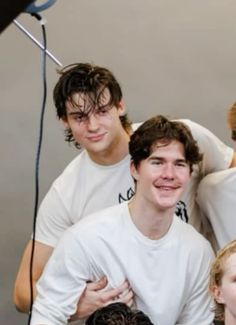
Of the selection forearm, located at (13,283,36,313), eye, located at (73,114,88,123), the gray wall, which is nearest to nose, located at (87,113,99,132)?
eye, located at (73,114,88,123)

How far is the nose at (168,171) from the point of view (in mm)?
1401

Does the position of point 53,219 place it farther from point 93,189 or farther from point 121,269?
point 121,269

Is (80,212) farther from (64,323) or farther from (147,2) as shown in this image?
(147,2)

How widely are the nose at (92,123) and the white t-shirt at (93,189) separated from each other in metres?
0.14

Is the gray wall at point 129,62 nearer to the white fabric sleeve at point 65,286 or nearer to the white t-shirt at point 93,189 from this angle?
the white t-shirt at point 93,189

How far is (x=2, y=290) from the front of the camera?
2154 mm

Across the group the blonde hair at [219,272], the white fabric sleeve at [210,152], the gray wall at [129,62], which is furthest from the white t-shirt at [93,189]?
the gray wall at [129,62]

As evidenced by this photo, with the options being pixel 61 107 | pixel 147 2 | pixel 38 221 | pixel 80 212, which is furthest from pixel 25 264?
pixel 147 2

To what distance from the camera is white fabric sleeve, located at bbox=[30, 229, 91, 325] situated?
1.41m

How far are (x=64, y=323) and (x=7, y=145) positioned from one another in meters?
0.84

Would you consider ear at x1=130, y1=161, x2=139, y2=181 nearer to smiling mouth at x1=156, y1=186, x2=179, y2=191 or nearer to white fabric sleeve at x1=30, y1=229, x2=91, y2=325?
smiling mouth at x1=156, y1=186, x2=179, y2=191

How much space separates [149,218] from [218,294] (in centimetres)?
25

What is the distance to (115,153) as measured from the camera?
5.14 feet

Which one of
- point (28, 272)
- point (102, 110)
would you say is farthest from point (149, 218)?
point (28, 272)
